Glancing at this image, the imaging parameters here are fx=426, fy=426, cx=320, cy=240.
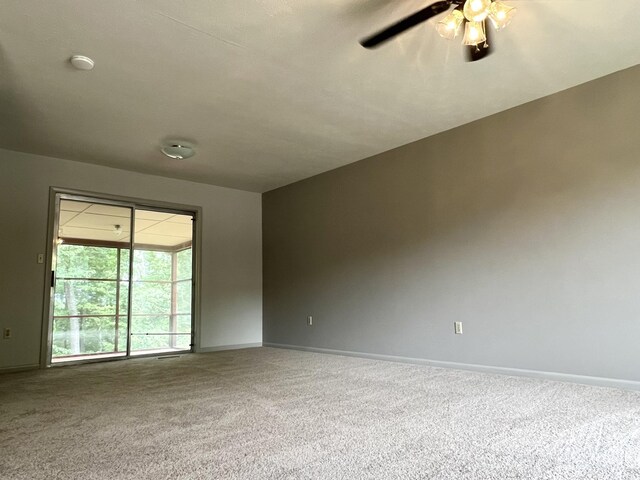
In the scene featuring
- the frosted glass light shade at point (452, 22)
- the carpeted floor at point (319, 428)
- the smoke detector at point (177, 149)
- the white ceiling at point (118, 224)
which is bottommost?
the carpeted floor at point (319, 428)

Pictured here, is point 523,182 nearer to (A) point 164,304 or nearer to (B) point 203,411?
(B) point 203,411

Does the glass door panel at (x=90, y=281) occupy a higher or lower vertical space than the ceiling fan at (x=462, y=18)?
lower

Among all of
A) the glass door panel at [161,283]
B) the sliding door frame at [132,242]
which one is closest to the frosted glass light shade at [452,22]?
the sliding door frame at [132,242]

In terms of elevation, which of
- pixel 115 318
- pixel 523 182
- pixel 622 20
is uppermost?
pixel 622 20

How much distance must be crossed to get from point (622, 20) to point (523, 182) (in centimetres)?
138

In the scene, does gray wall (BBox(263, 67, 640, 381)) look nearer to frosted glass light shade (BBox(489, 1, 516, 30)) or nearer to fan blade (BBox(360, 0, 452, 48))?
frosted glass light shade (BBox(489, 1, 516, 30))

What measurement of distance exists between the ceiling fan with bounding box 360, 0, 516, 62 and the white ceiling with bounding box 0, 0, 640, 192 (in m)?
0.31

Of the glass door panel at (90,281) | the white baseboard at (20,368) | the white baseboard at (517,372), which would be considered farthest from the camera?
the glass door panel at (90,281)

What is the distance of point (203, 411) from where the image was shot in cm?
263

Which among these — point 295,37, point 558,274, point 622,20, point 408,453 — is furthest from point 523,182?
point 408,453

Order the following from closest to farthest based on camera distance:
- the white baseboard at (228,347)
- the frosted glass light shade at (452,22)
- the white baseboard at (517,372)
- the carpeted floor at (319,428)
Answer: the carpeted floor at (319,428), the frosted glass light shade at (452,22), the white baseboard at (517,372), the white baseboard at (228,347)

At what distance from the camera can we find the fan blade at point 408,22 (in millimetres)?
2029

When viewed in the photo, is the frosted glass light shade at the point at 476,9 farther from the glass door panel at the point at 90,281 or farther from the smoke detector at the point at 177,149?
the glass door panel at the point at 90,281

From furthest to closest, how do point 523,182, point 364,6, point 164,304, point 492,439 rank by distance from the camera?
point 164,304, point 523,182, point 364,6, point 492,439
